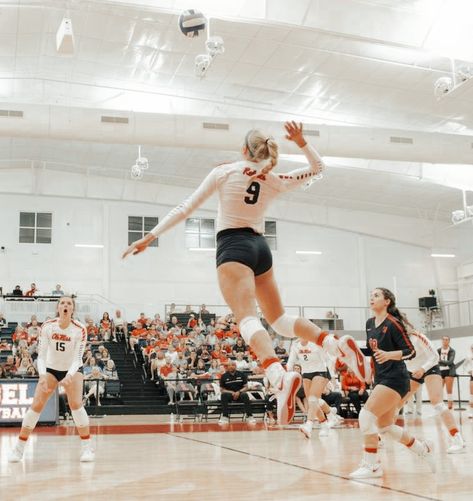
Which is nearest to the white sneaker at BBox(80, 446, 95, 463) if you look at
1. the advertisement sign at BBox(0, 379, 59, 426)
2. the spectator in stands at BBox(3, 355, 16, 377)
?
the advertisement sign at BBox(0, 379, 59, 426)

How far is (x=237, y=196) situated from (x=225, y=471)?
9.23 feet

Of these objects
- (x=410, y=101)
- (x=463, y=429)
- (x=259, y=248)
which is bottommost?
(x=463, y=429)

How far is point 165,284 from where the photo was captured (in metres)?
31.7

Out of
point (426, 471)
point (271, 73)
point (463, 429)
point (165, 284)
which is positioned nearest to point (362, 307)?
point (165, 284)

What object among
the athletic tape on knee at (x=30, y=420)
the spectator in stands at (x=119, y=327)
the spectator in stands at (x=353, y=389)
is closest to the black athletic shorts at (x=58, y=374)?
the athletic tape on knee at (x=30, y=420)

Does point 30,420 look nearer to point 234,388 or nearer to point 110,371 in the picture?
point 234,388

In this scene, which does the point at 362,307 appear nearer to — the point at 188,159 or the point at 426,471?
the point at 188,159

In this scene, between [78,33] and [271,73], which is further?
[271,73]

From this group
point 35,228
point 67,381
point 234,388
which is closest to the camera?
point 67,381

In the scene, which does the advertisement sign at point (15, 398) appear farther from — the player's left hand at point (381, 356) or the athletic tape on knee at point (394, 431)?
the player's left hand at point (381, 356)

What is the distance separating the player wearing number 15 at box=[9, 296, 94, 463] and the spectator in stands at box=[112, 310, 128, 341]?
17713mm

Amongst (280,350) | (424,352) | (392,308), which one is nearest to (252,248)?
(392,308)

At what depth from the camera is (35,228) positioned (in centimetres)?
3059

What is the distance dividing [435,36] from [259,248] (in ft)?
45.0
